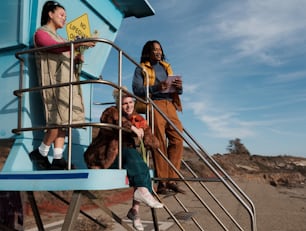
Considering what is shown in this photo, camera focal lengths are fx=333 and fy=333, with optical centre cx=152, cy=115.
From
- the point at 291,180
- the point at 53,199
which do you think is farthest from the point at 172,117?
the point at 291,180

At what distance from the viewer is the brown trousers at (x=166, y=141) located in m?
3.63

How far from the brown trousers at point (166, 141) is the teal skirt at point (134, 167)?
0.65 metres

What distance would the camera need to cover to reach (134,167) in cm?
282

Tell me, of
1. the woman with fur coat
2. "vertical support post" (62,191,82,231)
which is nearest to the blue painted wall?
the woman with fur coat

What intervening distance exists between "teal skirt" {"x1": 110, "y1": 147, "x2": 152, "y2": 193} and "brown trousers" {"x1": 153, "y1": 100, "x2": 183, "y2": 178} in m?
0.65

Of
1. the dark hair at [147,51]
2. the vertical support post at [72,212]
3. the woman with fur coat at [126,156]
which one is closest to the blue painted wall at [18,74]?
the woman with fur coat at [126,156]

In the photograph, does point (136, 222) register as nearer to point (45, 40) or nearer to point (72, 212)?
point (72, 212)

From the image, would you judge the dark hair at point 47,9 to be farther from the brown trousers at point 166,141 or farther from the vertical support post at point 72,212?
the vertical support post at point 72,212

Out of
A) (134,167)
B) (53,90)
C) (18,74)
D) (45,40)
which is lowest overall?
(134,167)

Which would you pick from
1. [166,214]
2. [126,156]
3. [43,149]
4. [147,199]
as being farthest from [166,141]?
[166,214]

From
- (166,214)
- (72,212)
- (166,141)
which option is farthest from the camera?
(166,214)

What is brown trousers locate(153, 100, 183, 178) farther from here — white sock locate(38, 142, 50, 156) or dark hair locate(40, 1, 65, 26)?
dark hair locate(40, 1, 65, 26)

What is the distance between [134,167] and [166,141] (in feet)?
3.56

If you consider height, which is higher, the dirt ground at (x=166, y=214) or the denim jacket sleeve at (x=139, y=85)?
the denim jacket sleeve at (x=139, y=85)
